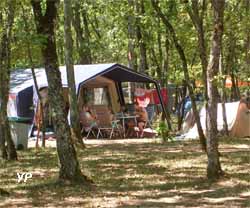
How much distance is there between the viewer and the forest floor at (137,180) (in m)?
7.72

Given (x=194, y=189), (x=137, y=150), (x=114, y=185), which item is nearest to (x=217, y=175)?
(x=194, y=189)

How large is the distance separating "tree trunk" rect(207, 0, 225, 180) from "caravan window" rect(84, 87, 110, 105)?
485 inches

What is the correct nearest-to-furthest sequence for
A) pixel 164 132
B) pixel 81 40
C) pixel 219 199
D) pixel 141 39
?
pixel 219 199, pixel 164 132, pixel 141 39, pixel 81 40

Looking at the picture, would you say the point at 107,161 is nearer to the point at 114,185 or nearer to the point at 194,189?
the point at 114,185

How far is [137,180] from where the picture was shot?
9469mm

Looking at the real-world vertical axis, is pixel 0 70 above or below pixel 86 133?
above

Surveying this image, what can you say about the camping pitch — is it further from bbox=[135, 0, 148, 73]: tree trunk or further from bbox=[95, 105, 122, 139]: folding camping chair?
bbox=[135, 0, 148, 73]: tree trunk

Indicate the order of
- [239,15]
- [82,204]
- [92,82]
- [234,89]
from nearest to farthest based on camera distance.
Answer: [82,204]
[239,15]
[92,82]
[234,89]

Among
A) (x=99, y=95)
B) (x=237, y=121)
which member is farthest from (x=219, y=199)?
(x=99, y=95)

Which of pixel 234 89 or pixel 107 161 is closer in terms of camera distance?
pixel 107 161

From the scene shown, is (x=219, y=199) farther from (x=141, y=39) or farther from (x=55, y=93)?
(x=141, y=39)

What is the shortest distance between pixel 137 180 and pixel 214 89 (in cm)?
190

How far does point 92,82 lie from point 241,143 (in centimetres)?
758

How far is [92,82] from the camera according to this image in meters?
21.1
